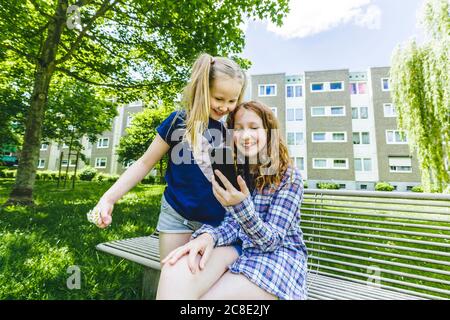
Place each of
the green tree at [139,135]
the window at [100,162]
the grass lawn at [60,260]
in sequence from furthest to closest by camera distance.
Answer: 1. the window at [100,162]
2. the green tree at [139,135]
3. the grass lawn at [60,260]

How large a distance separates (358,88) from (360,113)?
8.49 feet

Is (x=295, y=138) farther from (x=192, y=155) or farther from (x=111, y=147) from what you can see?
(x=192, y=155)

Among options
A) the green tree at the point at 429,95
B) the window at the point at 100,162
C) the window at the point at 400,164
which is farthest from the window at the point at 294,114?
the window at the point at 100,162

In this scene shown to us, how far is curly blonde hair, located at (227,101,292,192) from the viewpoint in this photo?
1662 millimetres

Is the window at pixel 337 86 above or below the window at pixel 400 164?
above

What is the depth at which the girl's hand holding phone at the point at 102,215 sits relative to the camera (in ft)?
4.85

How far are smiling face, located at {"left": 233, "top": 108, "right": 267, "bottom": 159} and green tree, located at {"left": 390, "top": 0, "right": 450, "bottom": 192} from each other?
10740mm

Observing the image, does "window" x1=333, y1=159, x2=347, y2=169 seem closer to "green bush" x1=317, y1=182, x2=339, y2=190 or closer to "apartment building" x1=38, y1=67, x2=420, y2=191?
"apartment building" x1=38, y1=67, x2=420, y2=191

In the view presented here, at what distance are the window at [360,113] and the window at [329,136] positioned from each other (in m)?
2.17

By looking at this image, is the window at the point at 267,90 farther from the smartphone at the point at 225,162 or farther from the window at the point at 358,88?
the smartphone at the point at 225,162

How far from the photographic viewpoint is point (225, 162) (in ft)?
5.85

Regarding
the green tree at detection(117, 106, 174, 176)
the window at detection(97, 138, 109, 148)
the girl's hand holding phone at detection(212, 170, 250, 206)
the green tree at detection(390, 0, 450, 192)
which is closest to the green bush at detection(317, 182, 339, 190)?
the green tree at detection(390, 0, 450, 192)
